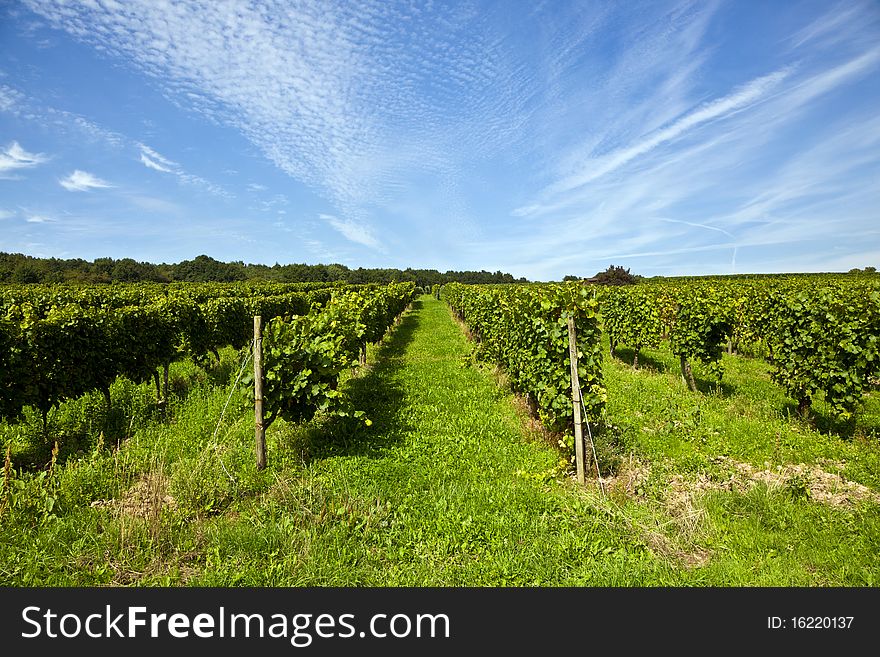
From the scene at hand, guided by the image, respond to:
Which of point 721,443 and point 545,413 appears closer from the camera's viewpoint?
point 545,413

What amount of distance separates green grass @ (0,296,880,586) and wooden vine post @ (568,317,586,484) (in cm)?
30

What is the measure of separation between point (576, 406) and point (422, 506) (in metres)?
2.47

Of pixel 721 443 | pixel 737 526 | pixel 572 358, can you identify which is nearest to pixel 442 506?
pixel 572 358

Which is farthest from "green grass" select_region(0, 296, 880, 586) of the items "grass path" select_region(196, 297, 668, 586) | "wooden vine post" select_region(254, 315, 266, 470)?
"wooden vine post" select_region(254, 315, 266, 470)

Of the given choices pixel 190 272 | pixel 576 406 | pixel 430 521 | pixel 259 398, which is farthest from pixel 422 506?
pixel 190 272

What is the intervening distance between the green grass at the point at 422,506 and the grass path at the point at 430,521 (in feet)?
0.07

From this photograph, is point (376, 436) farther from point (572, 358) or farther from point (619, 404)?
point (619, 404)

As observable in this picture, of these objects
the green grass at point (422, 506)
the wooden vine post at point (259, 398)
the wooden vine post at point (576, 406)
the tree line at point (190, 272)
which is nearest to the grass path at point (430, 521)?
the green grass at point (422, 506)

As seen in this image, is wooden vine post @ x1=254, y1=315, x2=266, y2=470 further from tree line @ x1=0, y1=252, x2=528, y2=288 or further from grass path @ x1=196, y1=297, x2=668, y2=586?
tree line @ x1=0, y1=252, x2=528, y2=288

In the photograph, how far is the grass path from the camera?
147 inches

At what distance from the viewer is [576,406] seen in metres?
5.61

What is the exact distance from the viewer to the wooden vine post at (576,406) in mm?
5520

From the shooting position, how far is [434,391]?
1009 centimetres

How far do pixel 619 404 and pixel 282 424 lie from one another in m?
7.09
